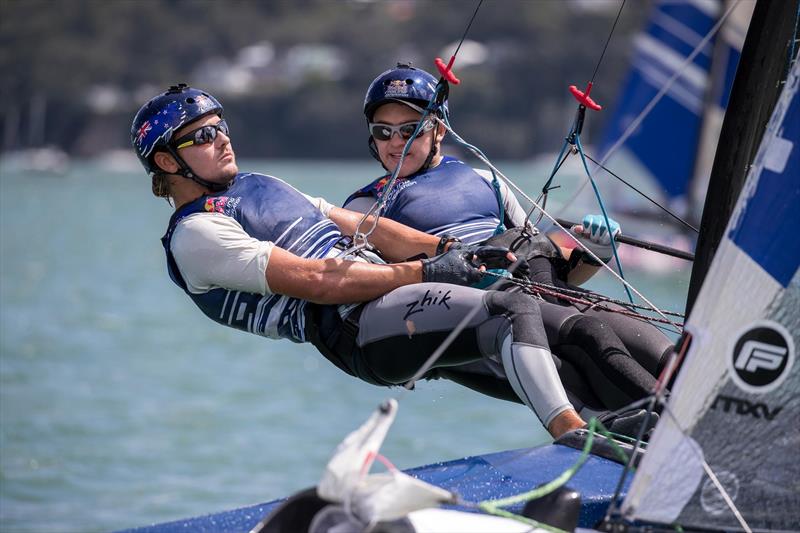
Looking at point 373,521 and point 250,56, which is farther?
point 250,56

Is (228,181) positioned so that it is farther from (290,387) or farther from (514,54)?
(514,54)

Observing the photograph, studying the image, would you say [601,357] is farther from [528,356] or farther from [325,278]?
[325,278]

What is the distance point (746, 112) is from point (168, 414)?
377 inches

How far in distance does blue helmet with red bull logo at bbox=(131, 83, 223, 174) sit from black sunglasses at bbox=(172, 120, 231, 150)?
3 centimetres

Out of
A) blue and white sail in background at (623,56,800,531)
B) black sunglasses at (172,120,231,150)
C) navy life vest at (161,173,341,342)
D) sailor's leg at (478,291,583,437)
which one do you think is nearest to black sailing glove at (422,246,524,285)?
sailor's leg at (478,291,583,437)

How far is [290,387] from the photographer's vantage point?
46.9ft

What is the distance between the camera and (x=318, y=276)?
4.06 meters

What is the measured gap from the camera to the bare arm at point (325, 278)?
13.3ft

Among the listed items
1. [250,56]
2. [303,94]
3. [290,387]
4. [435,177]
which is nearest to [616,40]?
[303,94]

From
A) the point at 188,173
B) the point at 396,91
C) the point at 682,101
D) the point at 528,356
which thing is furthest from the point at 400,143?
the point at 682,101

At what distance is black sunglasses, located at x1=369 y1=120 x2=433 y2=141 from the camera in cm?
470

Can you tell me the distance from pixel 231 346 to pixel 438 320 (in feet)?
45.0

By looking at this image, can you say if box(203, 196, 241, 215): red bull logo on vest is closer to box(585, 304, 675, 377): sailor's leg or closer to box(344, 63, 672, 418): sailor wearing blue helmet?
box(344, 63, 672, 418): sailor wearing blue helmet

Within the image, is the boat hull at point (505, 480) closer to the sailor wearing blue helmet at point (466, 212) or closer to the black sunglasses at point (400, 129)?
the sailor wearing blue helmet at point (466, 212)
